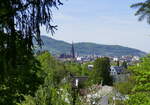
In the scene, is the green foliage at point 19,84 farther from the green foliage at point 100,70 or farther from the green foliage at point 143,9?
the green foliage at point 100,70

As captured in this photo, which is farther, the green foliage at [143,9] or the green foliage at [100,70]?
the green foliage at [100,70]

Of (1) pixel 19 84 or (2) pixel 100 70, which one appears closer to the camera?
(1) pixel 19 84

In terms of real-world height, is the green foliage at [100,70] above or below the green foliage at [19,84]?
below

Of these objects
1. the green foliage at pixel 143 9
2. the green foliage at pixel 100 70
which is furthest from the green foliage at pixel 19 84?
the green foliage at pixel 100 70

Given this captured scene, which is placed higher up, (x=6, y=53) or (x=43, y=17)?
(x=43, y=17)

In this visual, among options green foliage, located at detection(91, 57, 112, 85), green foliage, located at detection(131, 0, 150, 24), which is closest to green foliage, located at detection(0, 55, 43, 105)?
green foliage, located at detection(131, 0, 150, 24)

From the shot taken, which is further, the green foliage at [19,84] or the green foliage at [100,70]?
the green foliage at [100,70]

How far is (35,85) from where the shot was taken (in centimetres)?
1253

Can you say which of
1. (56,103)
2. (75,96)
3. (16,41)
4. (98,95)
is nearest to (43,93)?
(56,103)

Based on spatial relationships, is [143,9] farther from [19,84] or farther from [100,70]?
[100,70]

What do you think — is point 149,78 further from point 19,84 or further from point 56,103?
point 19,84

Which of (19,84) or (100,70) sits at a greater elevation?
(19,84)

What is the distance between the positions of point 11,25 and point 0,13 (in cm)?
33

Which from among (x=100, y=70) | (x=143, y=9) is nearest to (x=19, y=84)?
(x=143, y=9)
